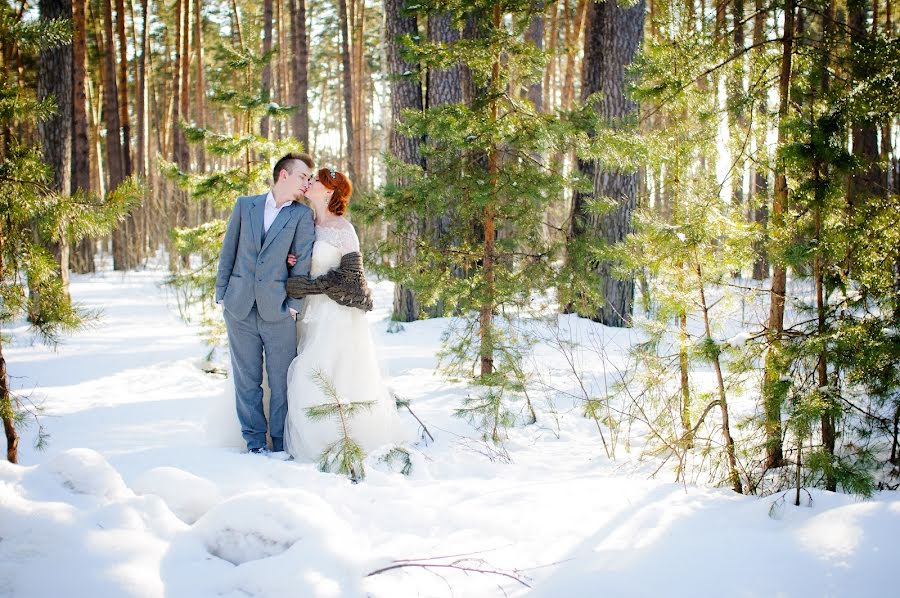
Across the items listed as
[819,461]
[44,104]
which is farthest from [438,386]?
[44,104]

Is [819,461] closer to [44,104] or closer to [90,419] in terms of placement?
[44,104]

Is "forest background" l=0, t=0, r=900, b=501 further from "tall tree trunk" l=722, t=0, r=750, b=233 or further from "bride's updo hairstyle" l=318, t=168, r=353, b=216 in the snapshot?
"bride's updo hairstyle" l=318, t=168, r=353, b=216

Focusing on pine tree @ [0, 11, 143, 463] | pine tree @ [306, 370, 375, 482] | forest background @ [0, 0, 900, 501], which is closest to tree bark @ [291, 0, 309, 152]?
forest background @ [0, 0, 900, 501]

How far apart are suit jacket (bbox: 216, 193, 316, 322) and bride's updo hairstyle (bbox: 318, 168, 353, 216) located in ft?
0.77

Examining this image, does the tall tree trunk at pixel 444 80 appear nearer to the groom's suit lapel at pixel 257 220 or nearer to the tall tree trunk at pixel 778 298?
the groom's suit lapel at pixel 257 220

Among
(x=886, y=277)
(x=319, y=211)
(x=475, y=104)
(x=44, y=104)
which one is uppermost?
(x=475, y=104)

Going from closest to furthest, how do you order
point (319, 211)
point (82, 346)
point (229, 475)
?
point (229, 475), point (319, 211), point (82, 346)

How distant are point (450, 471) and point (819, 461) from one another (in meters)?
2.10

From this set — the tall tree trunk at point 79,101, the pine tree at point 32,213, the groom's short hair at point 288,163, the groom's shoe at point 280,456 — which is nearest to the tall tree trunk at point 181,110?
the tall tree trunk at point 79,101

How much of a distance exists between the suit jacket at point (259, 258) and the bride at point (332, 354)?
11 cm

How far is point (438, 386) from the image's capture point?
20.3 ft

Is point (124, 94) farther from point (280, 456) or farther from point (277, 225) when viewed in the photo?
point (280, 456)

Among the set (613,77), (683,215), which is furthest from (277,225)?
(613,77)

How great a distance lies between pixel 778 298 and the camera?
3.43 metres
